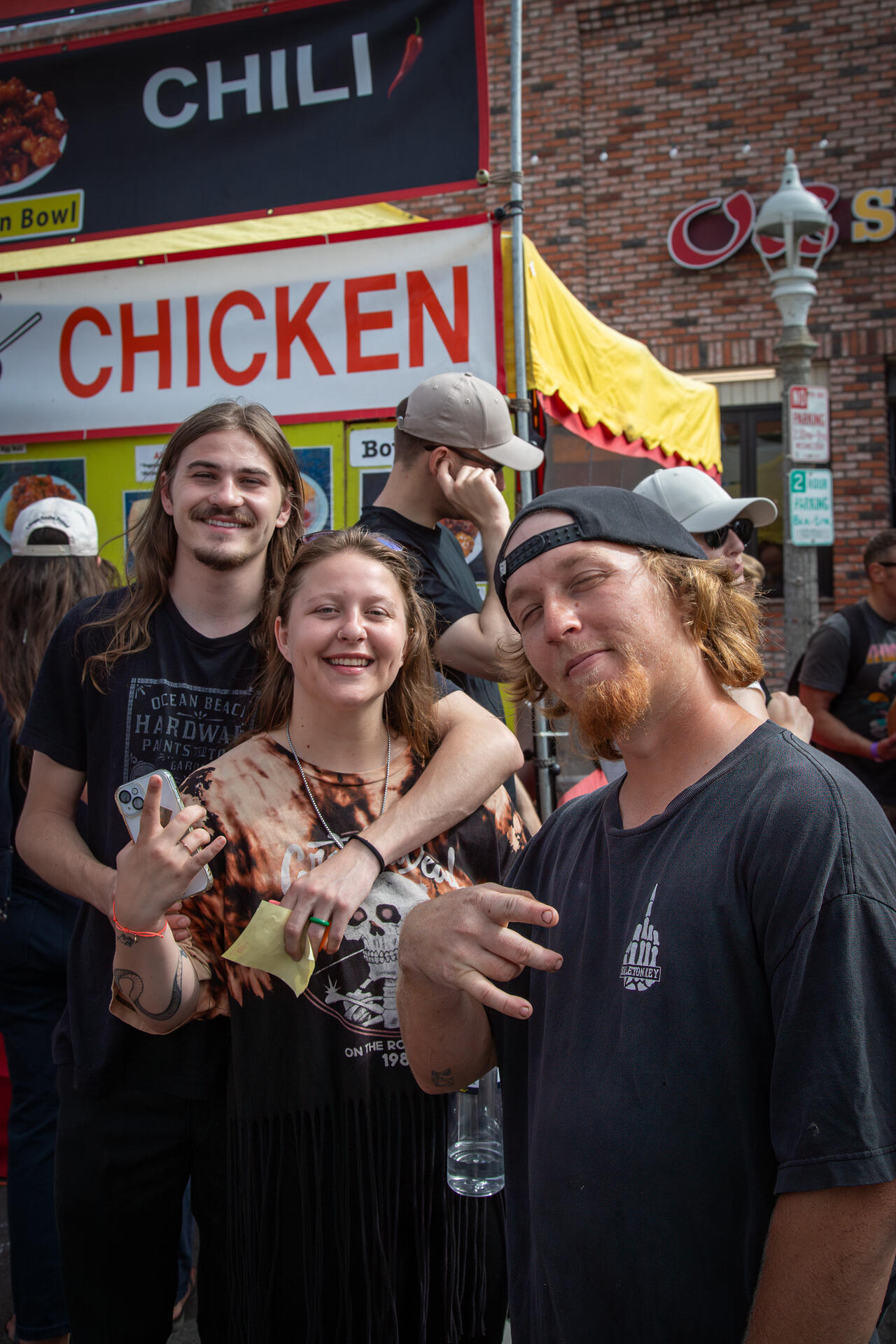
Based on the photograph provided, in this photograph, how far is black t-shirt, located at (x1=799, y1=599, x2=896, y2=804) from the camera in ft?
14.0

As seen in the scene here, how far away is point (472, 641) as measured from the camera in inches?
93.1

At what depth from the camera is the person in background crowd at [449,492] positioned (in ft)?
8.10

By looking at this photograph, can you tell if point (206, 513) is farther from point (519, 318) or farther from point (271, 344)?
point (271, 344)

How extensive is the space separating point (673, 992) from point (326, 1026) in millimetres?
759

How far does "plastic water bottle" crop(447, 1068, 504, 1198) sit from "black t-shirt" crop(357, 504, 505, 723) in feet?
2.96

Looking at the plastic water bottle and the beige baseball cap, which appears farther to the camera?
the beige baseball cap

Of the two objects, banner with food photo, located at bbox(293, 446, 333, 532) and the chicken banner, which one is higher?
the chicken banner

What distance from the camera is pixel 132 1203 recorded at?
1.77 meters

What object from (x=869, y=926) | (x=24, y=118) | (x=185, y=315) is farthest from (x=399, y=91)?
(x=869, y=926)

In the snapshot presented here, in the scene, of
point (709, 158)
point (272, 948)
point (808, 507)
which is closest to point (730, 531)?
point (272, 948)

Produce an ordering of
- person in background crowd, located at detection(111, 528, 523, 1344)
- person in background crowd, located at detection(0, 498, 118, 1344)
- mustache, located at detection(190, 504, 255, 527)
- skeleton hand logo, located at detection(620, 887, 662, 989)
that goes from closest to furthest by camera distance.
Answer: skeleton hand logo, located at detection(620, 887, 662, 989) < person in background crowd, located at detection(111, 528, 523, 1344) < mustache, located at detection(190, 504, 255, 527) < person in background crowd, located at detection(0, 498, 118, 1344)

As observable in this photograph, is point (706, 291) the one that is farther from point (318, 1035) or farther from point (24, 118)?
point (318, 1035)

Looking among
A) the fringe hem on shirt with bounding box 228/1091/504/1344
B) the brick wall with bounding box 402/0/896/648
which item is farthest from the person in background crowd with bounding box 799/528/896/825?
the brick wall with bounding box 402/0/896/648

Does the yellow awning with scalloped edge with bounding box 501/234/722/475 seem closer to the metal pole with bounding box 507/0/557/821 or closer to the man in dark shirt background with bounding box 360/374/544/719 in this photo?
the metal pole with bounding box 507/0/557/821
